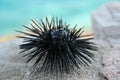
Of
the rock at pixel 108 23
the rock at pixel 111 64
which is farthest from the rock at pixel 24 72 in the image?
the rock at pixel 108 23

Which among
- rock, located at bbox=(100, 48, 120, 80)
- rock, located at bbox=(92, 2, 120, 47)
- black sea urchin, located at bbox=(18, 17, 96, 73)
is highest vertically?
rock, located at bbox=(92, 2, 120, 47)

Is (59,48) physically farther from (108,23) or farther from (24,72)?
(108,23)

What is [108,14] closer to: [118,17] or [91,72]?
[118,17]

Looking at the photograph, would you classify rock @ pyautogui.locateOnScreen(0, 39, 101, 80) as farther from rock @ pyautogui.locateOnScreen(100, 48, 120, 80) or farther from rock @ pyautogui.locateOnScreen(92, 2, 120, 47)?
rock @ pyautogui.locateOnScreen(92, 2, 120, 47)

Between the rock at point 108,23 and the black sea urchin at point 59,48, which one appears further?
the rock at point 108,23

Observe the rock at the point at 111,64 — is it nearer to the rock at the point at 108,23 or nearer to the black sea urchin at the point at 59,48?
the black sea urchin at the point at 59,48

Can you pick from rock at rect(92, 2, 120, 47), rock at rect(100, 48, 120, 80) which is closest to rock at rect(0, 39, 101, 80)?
rock at rect(100, 48, 120, 80)

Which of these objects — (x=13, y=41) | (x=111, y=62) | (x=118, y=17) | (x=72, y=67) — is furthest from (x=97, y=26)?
(x=72, y=67)

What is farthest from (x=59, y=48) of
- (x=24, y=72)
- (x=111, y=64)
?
(x=111, y=64)

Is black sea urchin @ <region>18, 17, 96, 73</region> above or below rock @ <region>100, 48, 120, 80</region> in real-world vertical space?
above
